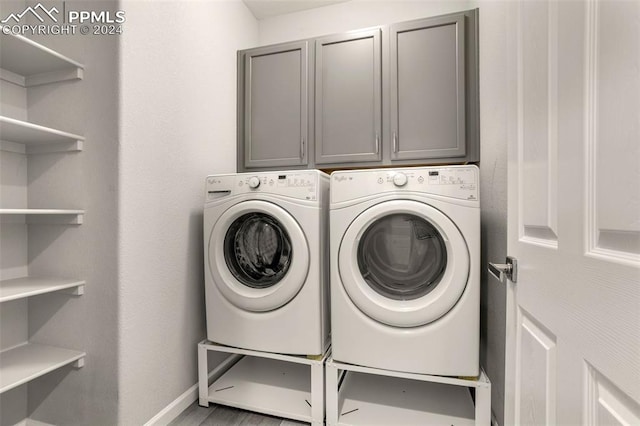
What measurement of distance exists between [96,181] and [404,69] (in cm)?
177

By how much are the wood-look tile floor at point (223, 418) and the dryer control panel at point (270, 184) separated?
1.12 metres

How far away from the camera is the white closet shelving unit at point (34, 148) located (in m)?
1.10

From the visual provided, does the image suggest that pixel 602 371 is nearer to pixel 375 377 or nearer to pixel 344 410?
pixel 344 410

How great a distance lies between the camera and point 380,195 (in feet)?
4.52

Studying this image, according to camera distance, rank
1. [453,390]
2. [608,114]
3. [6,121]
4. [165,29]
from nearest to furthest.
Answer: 1. [608,114]
2. [6,121]
3. [165,29]
4. [453,390]

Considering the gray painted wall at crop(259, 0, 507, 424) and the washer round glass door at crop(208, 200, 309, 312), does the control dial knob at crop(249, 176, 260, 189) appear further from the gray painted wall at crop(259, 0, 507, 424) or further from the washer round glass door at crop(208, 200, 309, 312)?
the gray painted wall at crop(259, 0, 507, 424)

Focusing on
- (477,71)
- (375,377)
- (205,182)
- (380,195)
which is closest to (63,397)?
(205,182)

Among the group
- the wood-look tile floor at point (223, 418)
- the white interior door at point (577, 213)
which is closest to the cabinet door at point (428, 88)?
the white interior door at point (577, 213)

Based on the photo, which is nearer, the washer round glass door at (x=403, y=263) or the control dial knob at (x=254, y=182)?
the washer round glass door at (x=403, y=263)

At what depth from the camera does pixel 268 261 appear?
1.61m

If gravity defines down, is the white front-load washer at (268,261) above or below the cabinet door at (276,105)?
below

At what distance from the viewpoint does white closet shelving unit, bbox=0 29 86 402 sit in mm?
1103

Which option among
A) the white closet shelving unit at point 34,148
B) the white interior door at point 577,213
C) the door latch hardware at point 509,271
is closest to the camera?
the white interior door at point 577,213

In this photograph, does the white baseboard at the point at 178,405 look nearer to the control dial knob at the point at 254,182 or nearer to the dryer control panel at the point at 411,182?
the control dial knob at the point at 254,182
